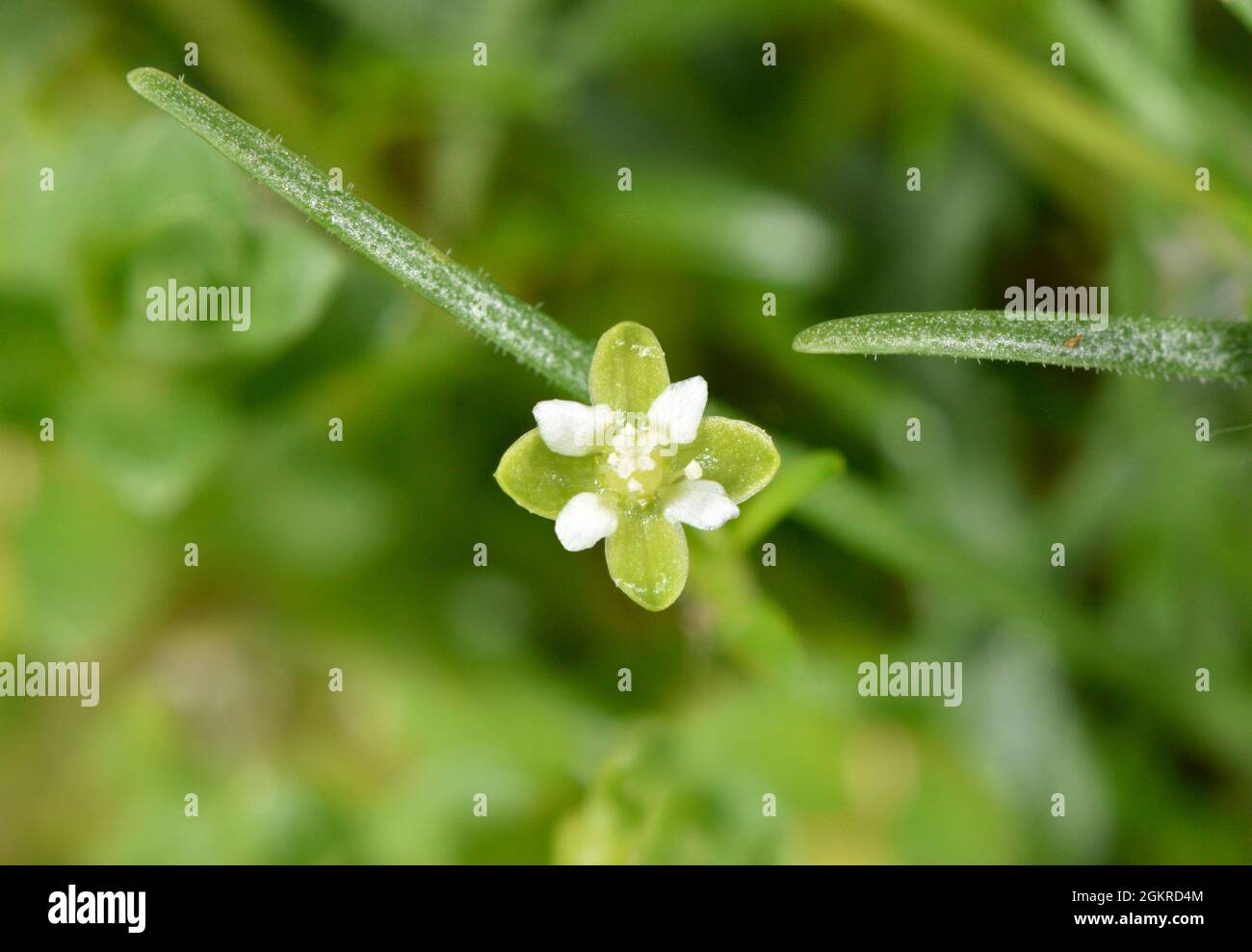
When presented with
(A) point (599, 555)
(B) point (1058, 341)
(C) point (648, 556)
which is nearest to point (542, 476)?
(C) point (648, 556)

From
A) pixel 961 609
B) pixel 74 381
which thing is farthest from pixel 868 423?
pixel 74 381

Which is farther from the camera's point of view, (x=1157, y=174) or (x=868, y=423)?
(x=868, y=423)

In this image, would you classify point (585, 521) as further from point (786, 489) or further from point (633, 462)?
point (786, 489)

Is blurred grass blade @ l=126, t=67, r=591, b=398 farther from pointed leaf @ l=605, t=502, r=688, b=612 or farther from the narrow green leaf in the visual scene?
the narrow green leaf

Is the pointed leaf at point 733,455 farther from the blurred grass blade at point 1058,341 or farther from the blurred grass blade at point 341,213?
the blurred grass blade at point 341,213

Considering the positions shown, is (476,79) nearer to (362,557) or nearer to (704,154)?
(704,154)
